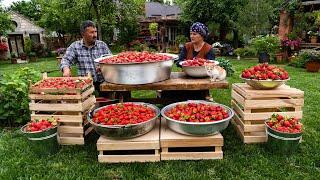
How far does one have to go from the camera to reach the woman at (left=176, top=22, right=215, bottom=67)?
4.96 m

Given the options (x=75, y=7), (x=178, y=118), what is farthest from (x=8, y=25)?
(x=178, y=118)

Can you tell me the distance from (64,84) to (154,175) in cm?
175

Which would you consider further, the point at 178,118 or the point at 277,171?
the point at 178,118

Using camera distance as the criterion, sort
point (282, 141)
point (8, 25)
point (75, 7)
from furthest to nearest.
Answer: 1. point (8, 25)
2. point (75, 7)
3. point (282, 141)

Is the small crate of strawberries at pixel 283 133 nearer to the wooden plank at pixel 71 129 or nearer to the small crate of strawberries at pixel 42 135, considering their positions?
the wooden plank at pixel 71 129

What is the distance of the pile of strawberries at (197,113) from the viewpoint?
3758 millimetres

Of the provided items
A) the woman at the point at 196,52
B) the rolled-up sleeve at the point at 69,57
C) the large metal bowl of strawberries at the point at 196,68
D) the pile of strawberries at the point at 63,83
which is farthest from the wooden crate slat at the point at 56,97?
the woman at the point at 196,52

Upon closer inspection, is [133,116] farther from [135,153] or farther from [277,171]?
[277,171]

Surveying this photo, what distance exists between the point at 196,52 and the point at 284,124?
1.92 m

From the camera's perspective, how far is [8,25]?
18.8 m

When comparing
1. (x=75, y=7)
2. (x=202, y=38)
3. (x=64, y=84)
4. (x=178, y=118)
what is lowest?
(x=178, y=118)

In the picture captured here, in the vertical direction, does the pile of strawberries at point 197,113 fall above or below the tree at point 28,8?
below

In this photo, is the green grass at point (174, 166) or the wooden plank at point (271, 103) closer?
the green grass at point (174, 166)

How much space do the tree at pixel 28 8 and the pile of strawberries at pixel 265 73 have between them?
99.6 feet
